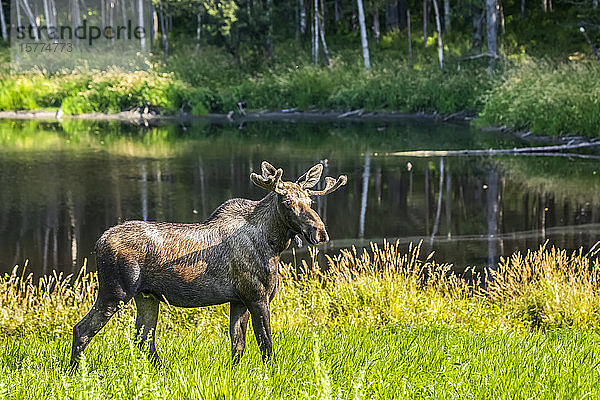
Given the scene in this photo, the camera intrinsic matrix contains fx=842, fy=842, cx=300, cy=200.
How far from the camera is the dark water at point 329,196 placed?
1521 centimetres

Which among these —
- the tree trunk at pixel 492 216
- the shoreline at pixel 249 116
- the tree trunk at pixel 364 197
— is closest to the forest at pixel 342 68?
the shoreline at pixel 249 116

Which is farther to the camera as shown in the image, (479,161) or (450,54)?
(450,54)

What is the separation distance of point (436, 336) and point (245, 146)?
74.9ft

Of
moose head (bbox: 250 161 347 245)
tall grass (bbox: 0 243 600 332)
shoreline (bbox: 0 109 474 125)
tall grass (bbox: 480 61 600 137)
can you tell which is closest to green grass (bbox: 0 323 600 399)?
moose head (bbox: 250 161 347 245)

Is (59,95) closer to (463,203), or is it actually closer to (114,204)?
(114,204)

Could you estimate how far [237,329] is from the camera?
551cm

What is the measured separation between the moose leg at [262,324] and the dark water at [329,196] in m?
8.04

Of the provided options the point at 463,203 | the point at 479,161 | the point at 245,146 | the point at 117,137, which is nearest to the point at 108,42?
the point at 117,137

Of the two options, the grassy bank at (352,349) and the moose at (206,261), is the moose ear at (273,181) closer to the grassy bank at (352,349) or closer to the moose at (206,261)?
the moose at (206,261)

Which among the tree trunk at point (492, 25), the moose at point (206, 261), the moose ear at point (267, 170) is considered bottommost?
the moose at point (206, 261)

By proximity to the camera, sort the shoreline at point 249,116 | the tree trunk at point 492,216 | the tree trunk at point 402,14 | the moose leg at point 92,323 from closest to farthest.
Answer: the moose leg at point 92,323 < the tree trunk at point 492,216 < the shoreline at point 249,116 < the tree trunk at point 402,14

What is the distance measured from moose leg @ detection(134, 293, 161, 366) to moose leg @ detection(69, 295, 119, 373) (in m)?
0.29

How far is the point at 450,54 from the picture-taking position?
45531mm
